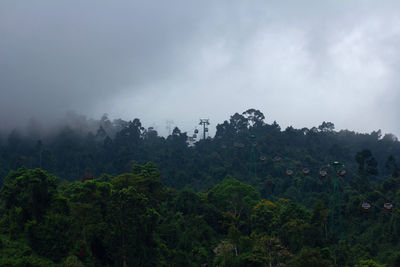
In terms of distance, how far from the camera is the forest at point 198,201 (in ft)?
102

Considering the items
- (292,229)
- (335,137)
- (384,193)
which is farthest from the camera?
(335,137)

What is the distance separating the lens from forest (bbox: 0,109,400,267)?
31.0 metres

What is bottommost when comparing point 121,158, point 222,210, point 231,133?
point 222,210

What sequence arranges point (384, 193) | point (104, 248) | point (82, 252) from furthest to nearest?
1. point (384, 193)
2. point (104, 248)
3. point (82, 252)

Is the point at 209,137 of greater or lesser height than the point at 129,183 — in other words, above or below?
above

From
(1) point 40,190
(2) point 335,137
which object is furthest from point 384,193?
(2) point 335,137

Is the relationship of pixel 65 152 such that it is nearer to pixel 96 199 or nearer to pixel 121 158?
pixel 121 158

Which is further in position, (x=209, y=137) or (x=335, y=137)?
(x=335, y=137)

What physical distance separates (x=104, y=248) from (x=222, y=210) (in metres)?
22.0

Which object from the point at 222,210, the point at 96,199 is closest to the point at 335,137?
the point at 222,210

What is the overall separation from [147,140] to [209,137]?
683 inches

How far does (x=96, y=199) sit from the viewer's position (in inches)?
1395

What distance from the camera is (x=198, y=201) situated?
51.4 m

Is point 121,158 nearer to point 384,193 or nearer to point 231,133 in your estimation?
point 231,133
